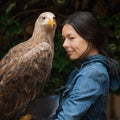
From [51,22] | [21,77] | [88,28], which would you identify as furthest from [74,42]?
[51,22]

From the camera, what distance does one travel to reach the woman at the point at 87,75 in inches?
93.9

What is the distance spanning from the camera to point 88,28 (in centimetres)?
261

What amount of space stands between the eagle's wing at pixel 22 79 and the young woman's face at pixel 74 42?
868mm

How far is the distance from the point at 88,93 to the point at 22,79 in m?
1.13

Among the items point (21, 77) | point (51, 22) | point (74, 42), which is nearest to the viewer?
point (74, 42)

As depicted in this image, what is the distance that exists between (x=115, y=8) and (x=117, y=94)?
37.5 inches

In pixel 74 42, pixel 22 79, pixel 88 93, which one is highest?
pixel 74 42

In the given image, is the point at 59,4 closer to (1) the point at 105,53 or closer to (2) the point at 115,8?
(2) the point at 115,8

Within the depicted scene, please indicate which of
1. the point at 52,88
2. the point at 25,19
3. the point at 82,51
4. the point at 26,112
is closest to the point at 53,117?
the point at 82,51

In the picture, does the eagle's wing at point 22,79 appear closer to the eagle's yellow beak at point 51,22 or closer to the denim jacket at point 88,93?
the eagle's yellow beak at point 51,22

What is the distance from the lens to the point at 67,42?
2.61 metres

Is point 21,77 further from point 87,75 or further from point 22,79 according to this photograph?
point 87,75

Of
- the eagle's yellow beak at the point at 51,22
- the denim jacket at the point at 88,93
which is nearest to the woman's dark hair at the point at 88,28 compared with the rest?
the denim jacket at the point at 88,93

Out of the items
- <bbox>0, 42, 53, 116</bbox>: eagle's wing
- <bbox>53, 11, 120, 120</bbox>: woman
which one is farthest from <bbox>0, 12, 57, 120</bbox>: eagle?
<bbox>53, 11, 120, 120</bbox>: woman
